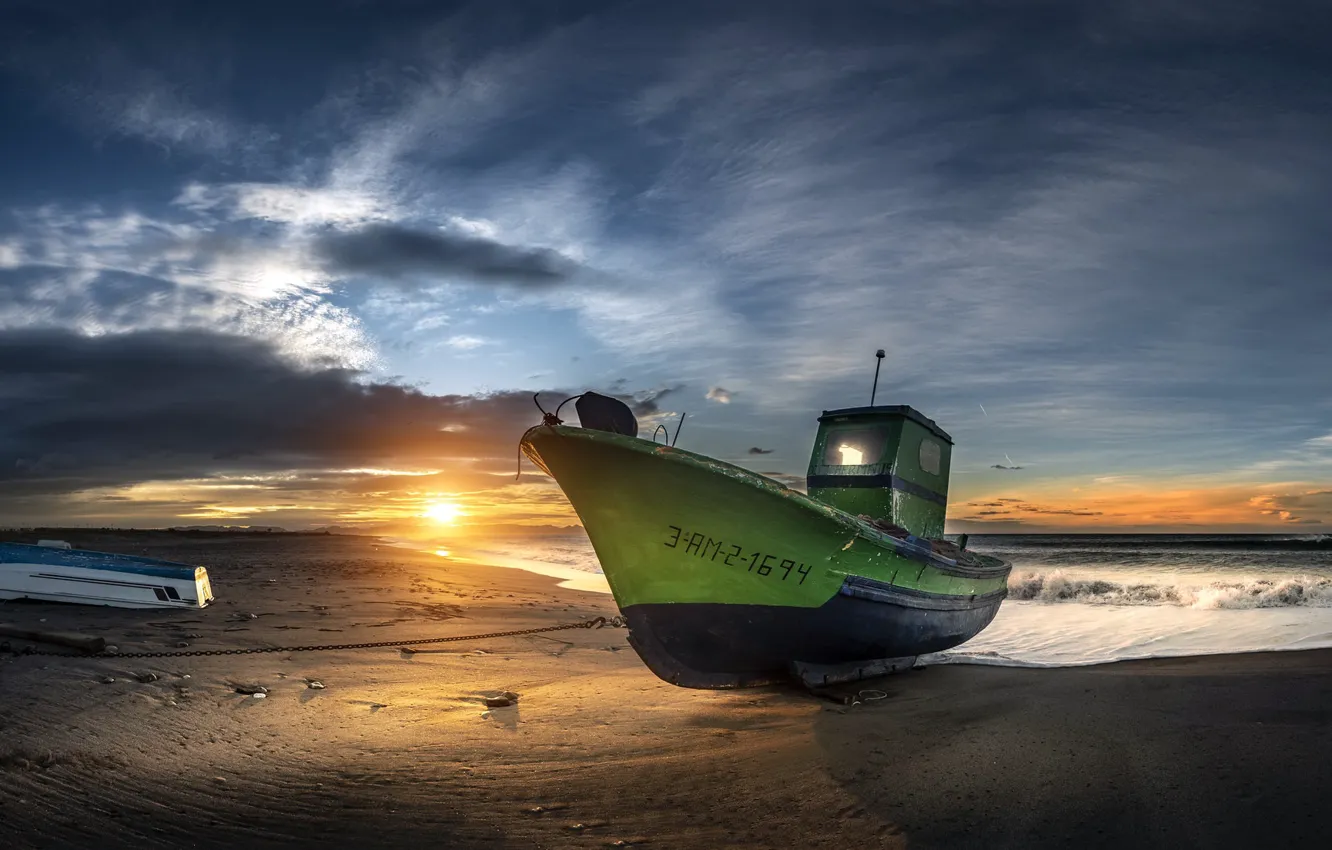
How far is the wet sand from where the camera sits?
4047 millimetres

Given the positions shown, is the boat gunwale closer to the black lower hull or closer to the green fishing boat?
the green fishing boat

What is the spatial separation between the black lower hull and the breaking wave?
47.4ft

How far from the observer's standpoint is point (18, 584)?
1158cm

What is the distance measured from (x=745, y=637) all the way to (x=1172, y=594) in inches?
727

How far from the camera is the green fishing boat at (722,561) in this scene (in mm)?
7070

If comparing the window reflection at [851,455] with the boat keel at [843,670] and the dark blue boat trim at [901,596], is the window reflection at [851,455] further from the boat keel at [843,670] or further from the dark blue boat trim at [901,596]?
the boat keel at [843,670]

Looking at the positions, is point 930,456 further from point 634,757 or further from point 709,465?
point 634,757

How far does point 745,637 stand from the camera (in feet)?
24.2

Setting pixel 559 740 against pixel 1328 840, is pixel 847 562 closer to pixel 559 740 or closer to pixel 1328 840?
pixel 559 740

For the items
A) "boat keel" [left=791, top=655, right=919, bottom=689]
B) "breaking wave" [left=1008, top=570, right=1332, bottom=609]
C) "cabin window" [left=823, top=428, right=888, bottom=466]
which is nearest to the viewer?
"boat keel" [left=791, top=655, right=919, bottom=689]

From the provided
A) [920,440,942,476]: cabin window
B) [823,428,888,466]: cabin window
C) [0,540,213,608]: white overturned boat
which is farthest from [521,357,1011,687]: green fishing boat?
[0,540,213,608]: white overturned boat

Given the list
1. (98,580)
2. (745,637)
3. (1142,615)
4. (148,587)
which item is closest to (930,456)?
(745,637)

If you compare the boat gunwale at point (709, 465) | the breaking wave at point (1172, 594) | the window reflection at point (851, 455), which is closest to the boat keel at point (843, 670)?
the boat gunwale at point (709, 465)

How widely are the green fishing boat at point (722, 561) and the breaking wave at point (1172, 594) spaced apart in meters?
14.3
